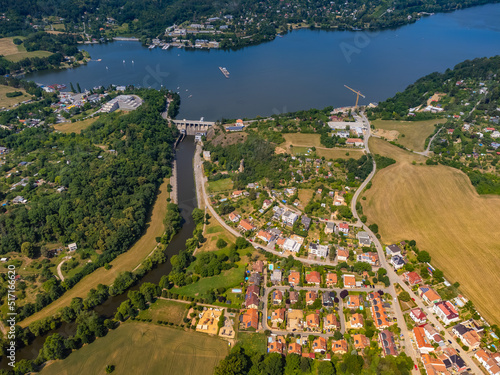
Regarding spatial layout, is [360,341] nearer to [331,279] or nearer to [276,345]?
[331,279]

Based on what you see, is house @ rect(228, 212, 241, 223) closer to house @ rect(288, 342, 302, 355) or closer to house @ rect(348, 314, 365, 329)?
house @ rect(288, 342, 302, 355)

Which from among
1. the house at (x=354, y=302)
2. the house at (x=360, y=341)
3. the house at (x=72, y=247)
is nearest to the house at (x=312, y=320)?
the house at (x=360, y=341)

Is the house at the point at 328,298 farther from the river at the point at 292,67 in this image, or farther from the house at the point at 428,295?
the river at the point at 292,67

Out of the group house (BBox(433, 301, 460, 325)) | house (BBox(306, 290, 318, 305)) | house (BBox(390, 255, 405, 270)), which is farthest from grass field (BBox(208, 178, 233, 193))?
house (BBox(433, 301, 460, 325))

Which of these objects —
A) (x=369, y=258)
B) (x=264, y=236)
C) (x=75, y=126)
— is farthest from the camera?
(x=75, y=126)

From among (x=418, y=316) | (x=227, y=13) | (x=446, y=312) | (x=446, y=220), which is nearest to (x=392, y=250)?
(x=418, y=316)

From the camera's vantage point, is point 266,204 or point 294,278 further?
point 266,204
